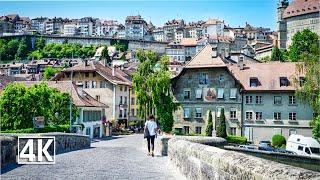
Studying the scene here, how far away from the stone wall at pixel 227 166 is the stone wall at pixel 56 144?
4.71 m

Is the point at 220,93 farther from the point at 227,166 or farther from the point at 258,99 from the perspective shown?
the point at 227,166

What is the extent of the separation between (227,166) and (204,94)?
56.0m

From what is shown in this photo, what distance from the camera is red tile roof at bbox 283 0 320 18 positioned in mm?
162000

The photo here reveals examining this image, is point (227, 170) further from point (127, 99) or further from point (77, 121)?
point (127, 99)

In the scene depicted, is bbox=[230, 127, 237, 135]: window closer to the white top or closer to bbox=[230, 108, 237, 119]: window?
bbox=[230, 108, 237, 119]: window

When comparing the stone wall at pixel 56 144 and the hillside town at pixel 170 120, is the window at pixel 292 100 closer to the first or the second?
the hillside town at pixel 170 120

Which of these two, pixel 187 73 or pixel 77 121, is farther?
pixel 187 73

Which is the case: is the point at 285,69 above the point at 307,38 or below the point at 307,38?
below

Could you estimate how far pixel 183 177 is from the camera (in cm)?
1348

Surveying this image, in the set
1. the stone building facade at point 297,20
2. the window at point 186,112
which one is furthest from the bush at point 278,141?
the stone building facade at point 297,20

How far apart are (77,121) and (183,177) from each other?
47.1 m

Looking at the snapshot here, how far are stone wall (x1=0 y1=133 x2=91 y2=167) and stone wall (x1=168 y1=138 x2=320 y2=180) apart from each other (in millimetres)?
4707

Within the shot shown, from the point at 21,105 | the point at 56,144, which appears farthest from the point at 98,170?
the point at 21,105

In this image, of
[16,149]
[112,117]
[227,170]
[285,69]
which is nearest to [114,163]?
[16,149]
